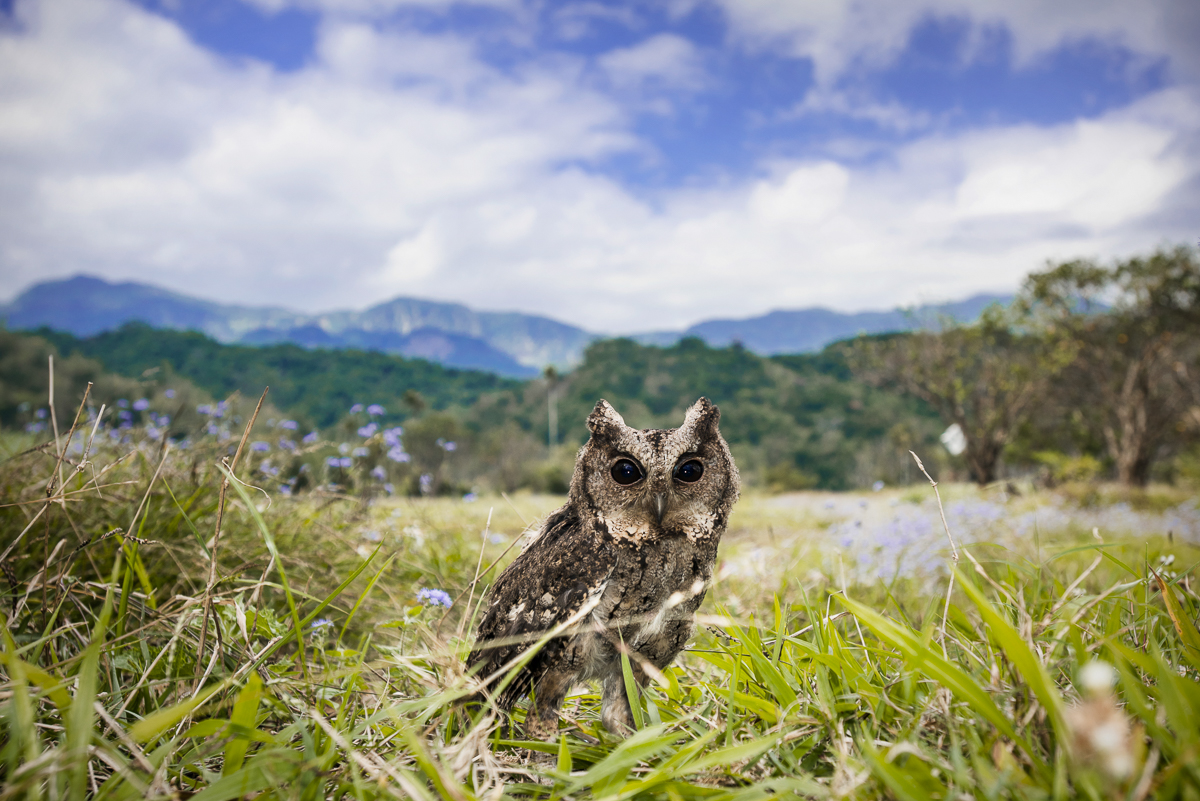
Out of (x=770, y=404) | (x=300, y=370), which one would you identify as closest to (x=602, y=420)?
(x=770, y=404)

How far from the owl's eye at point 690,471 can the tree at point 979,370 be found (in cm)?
2403

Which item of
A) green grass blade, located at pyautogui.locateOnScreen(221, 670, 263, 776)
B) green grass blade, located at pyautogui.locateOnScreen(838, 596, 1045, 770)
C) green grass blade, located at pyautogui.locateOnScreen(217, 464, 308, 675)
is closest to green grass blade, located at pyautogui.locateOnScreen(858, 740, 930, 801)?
green grass blade, located at pyautogui.locateOnScreen(838, 596, 1045, 770)

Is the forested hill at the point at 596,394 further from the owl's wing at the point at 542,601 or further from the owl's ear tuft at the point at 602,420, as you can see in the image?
the owl's ear tuft at the point at 602,420

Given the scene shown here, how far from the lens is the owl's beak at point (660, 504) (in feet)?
6.56

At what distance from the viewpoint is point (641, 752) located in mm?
1442

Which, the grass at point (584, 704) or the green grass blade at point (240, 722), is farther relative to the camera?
the green grass blade at point (240, 722)

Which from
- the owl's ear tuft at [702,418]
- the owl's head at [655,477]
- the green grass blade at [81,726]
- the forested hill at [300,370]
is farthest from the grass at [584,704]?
the forested hill at [300,370]

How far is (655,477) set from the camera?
6.60 ft

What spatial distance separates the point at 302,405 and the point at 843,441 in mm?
63951

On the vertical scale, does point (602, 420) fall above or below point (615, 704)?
above

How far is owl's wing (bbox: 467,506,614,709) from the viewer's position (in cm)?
197

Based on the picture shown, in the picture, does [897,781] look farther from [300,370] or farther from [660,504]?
[300,370]

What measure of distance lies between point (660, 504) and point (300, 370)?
95.9 metres

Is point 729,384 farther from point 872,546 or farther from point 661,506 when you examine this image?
point 661,506
